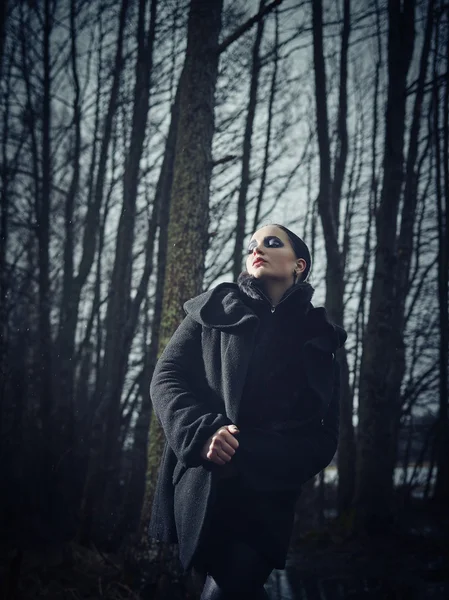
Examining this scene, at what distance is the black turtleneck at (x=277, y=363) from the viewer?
6.28 ft

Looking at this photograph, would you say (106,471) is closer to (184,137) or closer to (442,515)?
(184,137)

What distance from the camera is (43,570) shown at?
3988 mm

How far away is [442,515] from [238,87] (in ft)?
33.3

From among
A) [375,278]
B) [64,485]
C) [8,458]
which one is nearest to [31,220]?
[64,485]

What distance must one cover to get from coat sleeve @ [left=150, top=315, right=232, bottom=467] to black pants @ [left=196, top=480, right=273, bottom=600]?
0.92 feet

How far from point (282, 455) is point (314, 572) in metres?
4.54

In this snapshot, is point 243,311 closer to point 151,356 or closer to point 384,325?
point 384,325

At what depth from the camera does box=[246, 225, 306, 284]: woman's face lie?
2.18m

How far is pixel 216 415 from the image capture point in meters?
1.79

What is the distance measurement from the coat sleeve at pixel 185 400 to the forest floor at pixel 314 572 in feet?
6.86

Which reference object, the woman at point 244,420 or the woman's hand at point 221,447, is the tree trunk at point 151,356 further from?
the woman's hand at point 221,447

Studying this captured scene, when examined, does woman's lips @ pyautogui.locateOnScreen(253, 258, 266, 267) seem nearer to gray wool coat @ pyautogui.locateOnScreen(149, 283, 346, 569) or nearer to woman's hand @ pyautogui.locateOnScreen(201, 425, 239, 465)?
gray wool coat @ pyautogui.locateOnScreen(149, 283, 346, 569)

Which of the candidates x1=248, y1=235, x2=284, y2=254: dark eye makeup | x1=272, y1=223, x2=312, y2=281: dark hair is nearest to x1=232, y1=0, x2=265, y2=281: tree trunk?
x1=272, y1=223, x2=312, y2=281: dark hair

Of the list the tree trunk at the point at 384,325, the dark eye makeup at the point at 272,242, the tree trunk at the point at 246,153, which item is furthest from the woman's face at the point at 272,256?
the tree trunk at the point at 246,153
